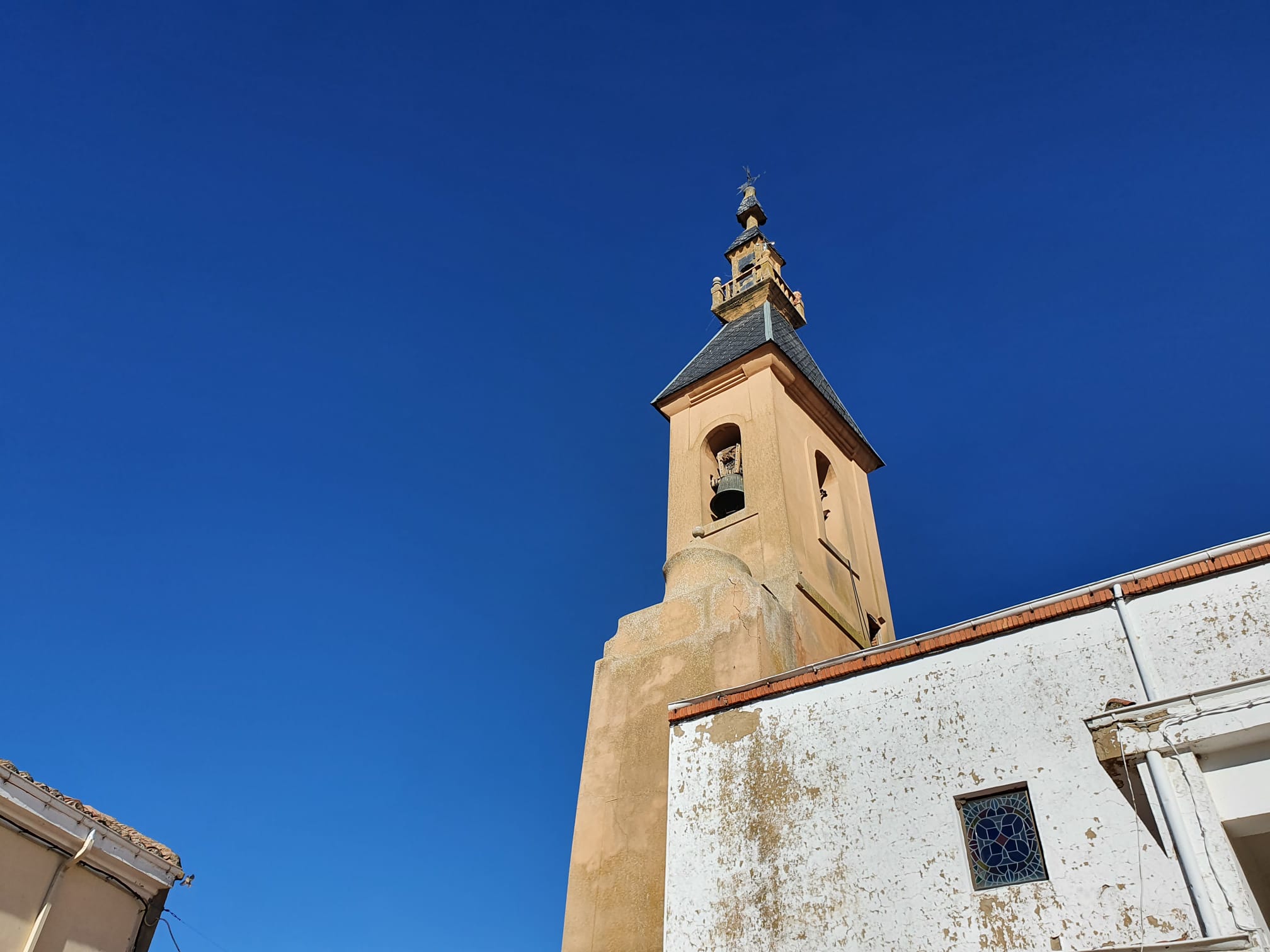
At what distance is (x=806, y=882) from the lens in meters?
9.23

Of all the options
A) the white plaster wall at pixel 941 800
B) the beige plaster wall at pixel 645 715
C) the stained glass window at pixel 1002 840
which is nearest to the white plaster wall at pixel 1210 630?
the white plaster wall at pixel 941 800

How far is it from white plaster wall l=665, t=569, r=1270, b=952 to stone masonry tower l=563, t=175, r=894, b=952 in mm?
2113

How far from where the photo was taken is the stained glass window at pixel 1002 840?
27.1 feet

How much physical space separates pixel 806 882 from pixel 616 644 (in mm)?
6200

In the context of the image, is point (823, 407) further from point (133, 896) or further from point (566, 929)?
point (133, 896)

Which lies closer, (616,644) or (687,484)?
(616,644)

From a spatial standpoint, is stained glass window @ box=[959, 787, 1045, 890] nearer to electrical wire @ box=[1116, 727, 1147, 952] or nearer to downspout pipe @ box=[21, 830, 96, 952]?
electrical wire @ box=[1116, 727, 1147, 952]

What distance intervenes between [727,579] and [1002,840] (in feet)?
21.4

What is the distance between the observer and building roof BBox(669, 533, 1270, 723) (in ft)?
28.7

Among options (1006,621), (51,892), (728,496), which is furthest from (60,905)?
(728,496)

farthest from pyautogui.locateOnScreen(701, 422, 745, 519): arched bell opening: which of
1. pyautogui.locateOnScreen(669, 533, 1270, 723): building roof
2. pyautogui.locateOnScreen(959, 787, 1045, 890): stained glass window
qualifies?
pyautogui.locateOnScreen(959, 787, 1045, 890): stained glass window

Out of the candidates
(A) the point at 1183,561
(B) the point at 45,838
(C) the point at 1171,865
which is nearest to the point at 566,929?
(B) the point at 45,838

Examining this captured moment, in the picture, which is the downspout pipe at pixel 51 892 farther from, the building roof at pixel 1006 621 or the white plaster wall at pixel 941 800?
the building roof at pixel 1006 621

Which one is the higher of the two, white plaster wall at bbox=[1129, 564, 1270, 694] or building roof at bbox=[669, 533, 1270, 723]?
building roof at bbox=[669, 533, 1270, 723]
